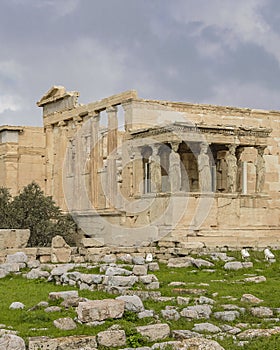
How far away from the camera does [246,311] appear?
11.0 m

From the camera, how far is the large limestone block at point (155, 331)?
9125 millimetres

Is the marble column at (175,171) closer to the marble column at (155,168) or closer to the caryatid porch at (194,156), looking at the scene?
the caryatid porch at (194,156)

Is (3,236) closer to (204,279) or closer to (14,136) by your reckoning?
(204,279)

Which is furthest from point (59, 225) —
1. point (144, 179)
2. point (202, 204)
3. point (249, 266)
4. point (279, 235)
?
→ point (249, 266)

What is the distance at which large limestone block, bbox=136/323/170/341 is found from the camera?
912 cm

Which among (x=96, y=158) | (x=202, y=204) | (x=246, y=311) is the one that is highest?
(x=96, y=158)

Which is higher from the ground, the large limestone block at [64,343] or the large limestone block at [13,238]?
the large limestone block at [13,238]

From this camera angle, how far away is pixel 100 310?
9.81m

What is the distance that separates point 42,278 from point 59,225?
994 centimetres

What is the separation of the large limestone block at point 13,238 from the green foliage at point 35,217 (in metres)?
4.55

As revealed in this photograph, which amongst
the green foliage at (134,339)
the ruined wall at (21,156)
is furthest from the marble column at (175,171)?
the green foliage at (134,339)

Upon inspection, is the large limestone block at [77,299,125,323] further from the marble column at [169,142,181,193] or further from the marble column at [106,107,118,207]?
the marble column at [106,107,118,207]

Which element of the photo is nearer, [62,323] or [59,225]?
[62,323]

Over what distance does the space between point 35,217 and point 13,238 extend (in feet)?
19.2
